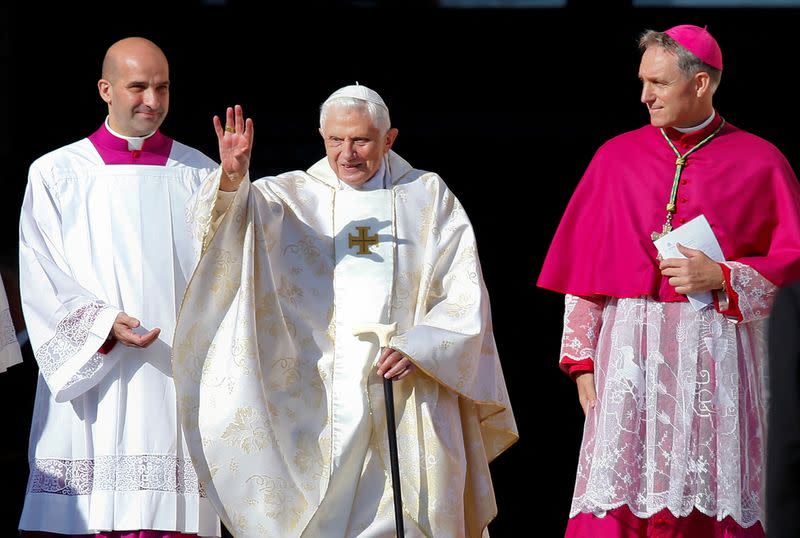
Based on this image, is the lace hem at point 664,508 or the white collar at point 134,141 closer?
the lace hem at point 664,508

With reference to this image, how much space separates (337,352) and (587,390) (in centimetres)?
86

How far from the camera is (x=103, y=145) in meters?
5.87

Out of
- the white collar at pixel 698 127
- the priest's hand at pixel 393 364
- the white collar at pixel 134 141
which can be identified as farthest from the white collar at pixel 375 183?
the white collar at pixel 698 127

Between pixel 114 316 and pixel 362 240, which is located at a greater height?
pixel 362 240

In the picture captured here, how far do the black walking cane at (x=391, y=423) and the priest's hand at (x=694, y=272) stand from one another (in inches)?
37.2

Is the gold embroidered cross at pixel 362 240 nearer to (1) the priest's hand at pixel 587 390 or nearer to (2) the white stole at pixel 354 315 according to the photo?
(2) the white stole at pixel 354 315

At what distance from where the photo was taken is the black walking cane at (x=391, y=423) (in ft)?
17.3


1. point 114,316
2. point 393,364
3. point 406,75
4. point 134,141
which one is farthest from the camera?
point 406,75

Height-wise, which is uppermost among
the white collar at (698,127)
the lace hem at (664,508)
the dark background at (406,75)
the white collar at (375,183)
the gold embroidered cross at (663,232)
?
the dark background at (406,75)

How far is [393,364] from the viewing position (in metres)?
5.32

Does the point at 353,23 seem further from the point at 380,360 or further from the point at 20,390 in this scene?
the point at 380,360

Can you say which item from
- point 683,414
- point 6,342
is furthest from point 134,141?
point 683,414

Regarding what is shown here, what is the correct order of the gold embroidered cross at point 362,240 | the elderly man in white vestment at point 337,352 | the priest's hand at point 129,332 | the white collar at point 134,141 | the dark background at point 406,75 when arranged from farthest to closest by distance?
the dark background at point 406,75 → the white collar at point 134,141 → the gold embroidered cross at point 362,240 → the priest's hand at point 129,332 → the elderly man in white vestment at point 337,352

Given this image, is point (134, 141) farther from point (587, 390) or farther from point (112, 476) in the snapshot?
point (587, 390)
